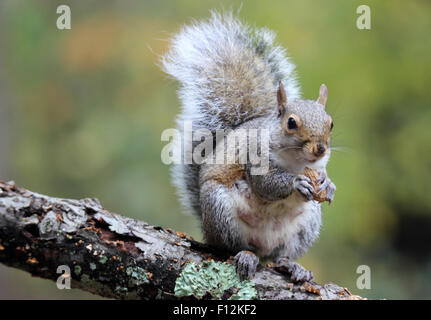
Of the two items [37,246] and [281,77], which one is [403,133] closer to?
[281,77]

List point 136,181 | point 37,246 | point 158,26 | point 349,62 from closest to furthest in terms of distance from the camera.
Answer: point 37,246 < point 349,62 < point 136,181 < point 158,26

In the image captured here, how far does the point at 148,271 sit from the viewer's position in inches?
73.8

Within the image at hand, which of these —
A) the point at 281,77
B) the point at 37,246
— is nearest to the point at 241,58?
the point at 281,77

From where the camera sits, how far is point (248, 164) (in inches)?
90.4

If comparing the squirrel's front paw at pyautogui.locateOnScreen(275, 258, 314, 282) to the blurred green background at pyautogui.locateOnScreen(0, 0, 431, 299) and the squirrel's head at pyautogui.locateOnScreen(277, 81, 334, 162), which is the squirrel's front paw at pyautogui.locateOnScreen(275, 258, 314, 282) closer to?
the squirrel's head at pyautogui.locateOnScreen(277, 81, 334, 162)

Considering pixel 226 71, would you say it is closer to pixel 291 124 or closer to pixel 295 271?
pixel 291 124

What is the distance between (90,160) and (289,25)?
241 cm

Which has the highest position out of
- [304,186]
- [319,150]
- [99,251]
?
[319,150]

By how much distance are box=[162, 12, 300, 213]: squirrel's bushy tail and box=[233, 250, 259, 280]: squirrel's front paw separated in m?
0.67

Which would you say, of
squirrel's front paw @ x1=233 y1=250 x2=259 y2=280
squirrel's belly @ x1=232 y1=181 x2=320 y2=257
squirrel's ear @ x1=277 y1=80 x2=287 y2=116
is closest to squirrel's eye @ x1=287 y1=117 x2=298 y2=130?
squirrel's ear @ x1=277 y1=80 x2=287 y2=116

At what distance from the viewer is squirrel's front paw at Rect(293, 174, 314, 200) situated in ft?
6.88

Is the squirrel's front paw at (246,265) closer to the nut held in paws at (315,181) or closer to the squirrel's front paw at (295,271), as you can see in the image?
the squirrel's front paw at (295,271)

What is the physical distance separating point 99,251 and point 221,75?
4.23ft

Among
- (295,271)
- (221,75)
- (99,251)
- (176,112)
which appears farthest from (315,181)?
(176,112)
